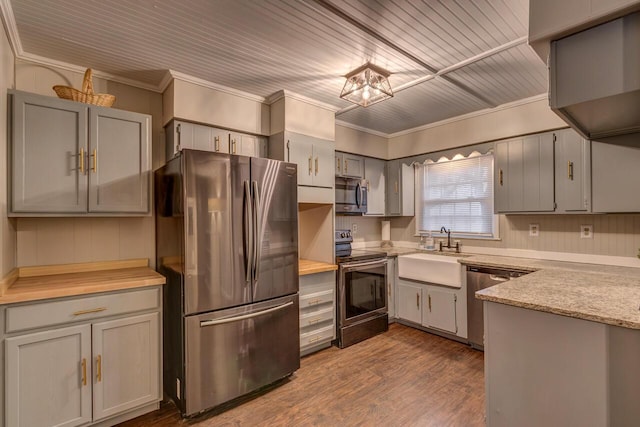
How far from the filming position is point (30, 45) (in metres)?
2.09

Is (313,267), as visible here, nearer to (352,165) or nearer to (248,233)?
(248,233)

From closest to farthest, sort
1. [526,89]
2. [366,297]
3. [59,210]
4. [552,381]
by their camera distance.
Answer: [552,381] → [59,210] → [526,89] → [366,297]

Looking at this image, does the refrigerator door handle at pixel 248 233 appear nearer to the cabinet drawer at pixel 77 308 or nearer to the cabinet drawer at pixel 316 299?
the cabinet drawer at pixel 77 308

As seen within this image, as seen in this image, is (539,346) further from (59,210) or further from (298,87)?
(59,210)

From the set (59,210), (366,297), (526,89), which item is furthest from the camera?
(366,297)

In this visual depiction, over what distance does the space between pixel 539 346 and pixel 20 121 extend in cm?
319

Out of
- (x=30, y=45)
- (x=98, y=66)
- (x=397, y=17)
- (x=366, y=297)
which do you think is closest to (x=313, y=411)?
(x=366, y=297)

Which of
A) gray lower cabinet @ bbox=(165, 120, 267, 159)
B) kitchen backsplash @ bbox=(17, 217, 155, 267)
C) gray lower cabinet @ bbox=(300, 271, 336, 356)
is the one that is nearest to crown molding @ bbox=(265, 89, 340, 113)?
gray lower cabinet @ bbox=(165, 120, 267, 159)

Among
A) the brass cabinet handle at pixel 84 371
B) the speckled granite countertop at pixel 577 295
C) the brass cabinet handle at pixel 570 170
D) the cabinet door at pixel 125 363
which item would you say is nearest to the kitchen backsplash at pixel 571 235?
the brass cabinet handle at pixel 570 170

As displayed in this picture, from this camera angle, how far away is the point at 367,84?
247cm

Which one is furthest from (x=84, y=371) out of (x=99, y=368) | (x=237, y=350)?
(x=237, y=350)

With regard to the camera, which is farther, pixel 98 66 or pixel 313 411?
pixel 98 66

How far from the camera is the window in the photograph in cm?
372

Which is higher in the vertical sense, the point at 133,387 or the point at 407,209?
the point at 407,209
